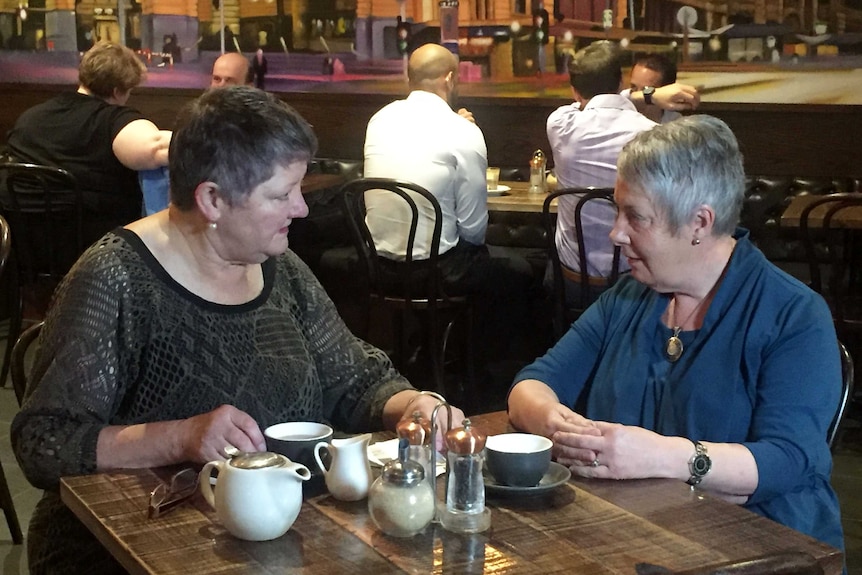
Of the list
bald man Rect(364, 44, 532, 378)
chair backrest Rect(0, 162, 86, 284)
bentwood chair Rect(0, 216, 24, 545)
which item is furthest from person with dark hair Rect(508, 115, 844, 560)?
chair backrest Rect(0, 162, 86, 284)

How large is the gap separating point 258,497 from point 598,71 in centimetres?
301

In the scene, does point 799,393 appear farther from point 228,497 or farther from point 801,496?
point 228,497

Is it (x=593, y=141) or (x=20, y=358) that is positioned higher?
(x=593, y=141)

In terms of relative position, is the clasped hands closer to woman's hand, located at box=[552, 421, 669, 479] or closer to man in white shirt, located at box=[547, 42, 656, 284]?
woman's hand, located at box=[552, 421, 669, 479]

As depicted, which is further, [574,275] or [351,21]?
[351,21]

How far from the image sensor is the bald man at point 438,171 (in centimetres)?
421

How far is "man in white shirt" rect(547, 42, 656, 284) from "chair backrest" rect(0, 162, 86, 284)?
6.14ft

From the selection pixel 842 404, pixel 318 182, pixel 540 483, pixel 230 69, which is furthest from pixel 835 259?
pixel 230 69

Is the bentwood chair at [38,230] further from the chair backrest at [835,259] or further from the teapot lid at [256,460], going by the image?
the teapot lid at [256,460]

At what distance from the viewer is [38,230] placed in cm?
461

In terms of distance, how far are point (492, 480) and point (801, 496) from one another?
542mm

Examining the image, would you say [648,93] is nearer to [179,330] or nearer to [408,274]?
[408,274]

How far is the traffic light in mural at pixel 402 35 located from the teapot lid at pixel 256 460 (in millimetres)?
4882

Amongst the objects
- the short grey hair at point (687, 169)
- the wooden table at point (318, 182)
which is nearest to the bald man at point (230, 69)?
the wooden table at point (318, 182)
